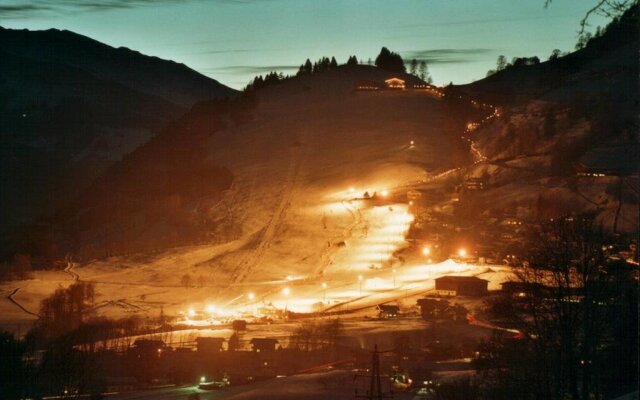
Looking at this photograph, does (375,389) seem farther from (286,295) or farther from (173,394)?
(286,295)

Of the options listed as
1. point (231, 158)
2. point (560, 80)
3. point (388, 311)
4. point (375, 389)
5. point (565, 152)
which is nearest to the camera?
point (375, 389)

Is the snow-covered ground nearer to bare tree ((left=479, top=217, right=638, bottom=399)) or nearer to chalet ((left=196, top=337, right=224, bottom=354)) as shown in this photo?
chalet ((left=196, top=337, right=224, bottom=354))

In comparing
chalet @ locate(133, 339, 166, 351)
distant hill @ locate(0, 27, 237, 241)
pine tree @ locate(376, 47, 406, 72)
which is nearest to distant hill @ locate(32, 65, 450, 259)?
pine tree @ locate(376, 47, 406, 72)

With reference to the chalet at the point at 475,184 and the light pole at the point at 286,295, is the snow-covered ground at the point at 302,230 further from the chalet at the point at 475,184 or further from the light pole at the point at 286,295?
the chalet at the point at 475,184

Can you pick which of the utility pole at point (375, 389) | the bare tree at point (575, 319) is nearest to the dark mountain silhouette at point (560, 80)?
the utility pole at point (375, 389)

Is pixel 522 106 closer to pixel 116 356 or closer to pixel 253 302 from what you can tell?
pixel 253 302

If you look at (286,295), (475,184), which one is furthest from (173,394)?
(475,184)

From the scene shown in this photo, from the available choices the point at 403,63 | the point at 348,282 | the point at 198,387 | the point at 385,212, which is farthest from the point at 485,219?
the point at 403,63
